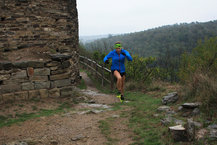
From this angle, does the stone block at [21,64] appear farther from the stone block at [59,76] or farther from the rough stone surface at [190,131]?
the rough stone surface at [190,131]

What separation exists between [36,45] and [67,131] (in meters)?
4.55

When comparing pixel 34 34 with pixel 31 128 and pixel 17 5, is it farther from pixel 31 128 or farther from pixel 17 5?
pixel 31 128

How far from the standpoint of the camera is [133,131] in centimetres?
394

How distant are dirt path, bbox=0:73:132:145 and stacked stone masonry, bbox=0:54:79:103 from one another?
1254mm

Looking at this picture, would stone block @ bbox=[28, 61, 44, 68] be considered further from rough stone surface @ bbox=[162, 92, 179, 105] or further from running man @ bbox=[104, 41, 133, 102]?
rough stone surface @ bbox=[162, 92, 179, 105]

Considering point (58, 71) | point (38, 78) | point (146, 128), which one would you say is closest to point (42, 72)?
point (38, 78)

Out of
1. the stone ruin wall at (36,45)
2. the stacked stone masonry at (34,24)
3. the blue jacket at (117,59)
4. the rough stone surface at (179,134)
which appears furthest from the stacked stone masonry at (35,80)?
the rough stone surface at (179,134)

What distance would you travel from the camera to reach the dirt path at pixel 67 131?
3.53 meters

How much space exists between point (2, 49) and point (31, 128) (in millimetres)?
3849

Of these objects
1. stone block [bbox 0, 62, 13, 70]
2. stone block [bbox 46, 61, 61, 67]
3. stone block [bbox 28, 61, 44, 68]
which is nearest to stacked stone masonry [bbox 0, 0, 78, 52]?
stone block [bbox 0, 62, 13, 70]

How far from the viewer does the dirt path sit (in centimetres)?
353

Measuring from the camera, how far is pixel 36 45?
24.7ft

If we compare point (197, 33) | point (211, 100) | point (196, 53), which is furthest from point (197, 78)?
point (197, 33)

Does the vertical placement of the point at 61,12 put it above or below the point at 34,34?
above
